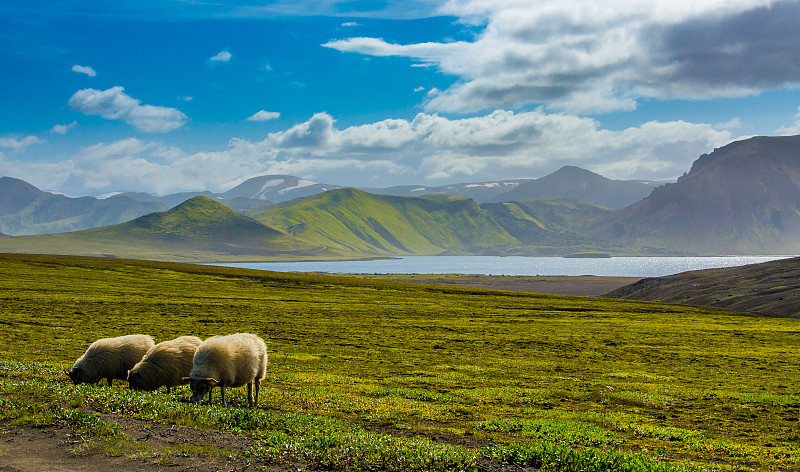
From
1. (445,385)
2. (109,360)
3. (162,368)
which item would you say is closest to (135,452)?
(162,368)

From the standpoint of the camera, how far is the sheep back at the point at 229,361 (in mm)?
18875

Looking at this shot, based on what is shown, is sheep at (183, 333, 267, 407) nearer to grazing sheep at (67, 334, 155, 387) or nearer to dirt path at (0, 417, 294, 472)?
dirt path at (0, 417, 294, 472)

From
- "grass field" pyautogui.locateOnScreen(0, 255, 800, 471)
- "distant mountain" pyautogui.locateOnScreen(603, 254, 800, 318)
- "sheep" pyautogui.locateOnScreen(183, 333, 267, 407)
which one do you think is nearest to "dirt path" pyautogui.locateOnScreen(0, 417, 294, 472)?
"grass field" pyautogui.locateOnScreen(0, 255, 800, 471)

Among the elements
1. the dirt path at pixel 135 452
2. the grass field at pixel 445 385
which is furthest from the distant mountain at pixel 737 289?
the dirt path at pixel 135 452

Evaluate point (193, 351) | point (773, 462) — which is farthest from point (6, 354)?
point (773, 462)

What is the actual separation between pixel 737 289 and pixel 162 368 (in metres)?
147

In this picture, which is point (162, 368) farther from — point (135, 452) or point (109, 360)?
point (135, 452)

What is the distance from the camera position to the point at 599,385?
31.0 meters

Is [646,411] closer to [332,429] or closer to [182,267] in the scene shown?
[332,429]

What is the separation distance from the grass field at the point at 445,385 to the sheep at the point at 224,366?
77cm

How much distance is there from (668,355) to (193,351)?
44271 mm

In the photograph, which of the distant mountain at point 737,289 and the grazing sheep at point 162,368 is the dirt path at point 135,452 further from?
the distant mountain at point 737,289

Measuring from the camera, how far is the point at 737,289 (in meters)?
133

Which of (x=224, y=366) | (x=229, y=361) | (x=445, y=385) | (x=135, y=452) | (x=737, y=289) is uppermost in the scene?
(x=229, y=361)
